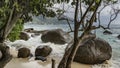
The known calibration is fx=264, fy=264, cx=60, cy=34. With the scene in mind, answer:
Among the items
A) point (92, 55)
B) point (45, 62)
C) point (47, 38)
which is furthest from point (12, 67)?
point (47, 38)

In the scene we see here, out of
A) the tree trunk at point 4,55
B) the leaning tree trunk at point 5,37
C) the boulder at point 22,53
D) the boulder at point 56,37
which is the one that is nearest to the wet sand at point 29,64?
the boulder at point 22,53

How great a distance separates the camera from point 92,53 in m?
19.4

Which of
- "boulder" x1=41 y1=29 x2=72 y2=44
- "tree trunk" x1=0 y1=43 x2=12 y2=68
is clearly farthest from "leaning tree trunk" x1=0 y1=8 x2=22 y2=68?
"boulder" x1=41 y1=29 x2=72 y2=44

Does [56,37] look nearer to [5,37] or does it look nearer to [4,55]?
[5,37]

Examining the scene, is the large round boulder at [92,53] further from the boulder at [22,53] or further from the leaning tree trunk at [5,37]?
the leaning tree trunk at [5,37]

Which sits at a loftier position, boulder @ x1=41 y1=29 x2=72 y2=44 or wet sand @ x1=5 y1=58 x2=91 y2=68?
wet sand @ x1=5 y1=58 x2=91 y2=68

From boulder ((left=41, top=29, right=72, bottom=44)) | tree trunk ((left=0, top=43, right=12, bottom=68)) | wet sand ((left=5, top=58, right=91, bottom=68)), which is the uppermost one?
tree trunk ((left=0, top=43, right=12, bottom=68))

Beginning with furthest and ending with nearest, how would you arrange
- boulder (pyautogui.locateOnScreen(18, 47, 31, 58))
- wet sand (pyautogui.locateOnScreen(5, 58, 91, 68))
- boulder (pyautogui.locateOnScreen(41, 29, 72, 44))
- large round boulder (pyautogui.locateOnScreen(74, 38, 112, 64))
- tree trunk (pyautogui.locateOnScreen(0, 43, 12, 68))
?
boulder (pyautogui.locateOnScreen(41, 29, 72, 44))
boulder (pyautogui.locateOnScreen(18, 47, 31, 58))
large round boulder (pyautogui.locateOnScreen(74, 38, 112, 64))
wet sand (pyautogui.locateOnScreen(5, 58, 91, 68))
tree trunk (pyautogui.locateOnScreen(0, 43, 12, 68))

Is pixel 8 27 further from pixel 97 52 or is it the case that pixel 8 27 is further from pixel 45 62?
pixel 97 52

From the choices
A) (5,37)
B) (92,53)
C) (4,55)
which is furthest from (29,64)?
(4,55)

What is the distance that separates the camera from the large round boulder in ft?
63.4

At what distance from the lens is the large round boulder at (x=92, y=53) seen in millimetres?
19320

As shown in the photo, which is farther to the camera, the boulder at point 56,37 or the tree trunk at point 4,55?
the boulder at point 56,37

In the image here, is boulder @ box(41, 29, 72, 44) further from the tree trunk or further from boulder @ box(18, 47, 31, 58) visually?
the tree trunk
